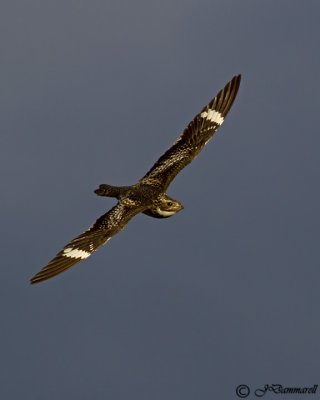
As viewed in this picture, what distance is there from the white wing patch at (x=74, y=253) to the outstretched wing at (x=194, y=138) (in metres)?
4.75

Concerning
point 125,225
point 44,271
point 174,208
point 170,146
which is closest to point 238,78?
Result: point 170,146

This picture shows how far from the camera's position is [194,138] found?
39.1 meters

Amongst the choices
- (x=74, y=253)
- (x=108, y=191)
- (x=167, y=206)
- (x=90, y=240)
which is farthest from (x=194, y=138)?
(x=74, y=253)

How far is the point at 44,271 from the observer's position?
32.7m

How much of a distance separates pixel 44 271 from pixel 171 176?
6.70 metres

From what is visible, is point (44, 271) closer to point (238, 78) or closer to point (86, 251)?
point (86, 251)

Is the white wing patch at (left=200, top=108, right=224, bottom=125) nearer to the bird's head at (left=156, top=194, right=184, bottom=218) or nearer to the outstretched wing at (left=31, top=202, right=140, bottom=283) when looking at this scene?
the bird's head at (left=156, top=194, right=184, bottom=218)

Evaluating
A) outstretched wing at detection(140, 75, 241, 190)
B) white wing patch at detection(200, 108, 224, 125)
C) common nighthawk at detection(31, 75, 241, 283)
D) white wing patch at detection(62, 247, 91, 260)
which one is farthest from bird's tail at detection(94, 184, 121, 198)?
white wing patch at detection(200, 108, 224, 125)

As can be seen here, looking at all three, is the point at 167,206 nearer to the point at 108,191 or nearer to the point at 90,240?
the point at 108,191

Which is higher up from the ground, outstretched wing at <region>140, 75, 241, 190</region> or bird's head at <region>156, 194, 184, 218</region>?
outstretched wing at <region>140, 75, 241, 190</region>

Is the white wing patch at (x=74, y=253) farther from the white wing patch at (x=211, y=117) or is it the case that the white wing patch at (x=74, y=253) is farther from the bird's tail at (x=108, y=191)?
the white wing patch at (x=211, y=117)

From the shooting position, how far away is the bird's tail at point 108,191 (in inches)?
1416

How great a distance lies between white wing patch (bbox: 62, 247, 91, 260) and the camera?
33.2 m

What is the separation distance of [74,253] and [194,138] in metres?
7.75
